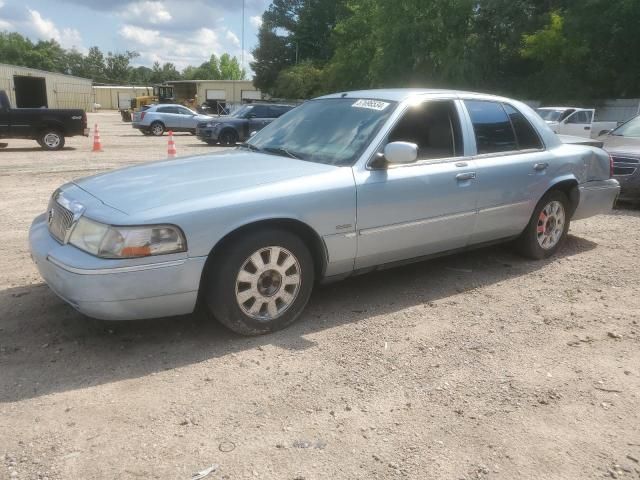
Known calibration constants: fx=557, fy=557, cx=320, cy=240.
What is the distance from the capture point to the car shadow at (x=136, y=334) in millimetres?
3250

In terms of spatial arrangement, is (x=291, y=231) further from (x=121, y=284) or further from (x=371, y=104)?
(x=371, y=104)

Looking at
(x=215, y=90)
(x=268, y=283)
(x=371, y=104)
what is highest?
(x=215, y=90)

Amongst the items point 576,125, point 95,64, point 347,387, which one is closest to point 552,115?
point 576,125

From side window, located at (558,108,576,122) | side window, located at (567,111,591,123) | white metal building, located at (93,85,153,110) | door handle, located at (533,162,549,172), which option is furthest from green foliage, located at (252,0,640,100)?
white metal building, located at (93,85,153,110)

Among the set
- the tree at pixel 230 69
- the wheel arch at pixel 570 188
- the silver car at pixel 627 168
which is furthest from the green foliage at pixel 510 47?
the tree at pixel 230 69

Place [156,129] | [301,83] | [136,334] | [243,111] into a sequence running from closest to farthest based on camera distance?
1. [136,334]
2. [243,111]
3. [156,129]
4. [301,83]

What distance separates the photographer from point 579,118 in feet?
64.2

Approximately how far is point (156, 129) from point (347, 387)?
81.8ft

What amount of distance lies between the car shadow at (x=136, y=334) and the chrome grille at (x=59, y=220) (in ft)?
2.20

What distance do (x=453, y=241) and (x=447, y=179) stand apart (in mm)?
556

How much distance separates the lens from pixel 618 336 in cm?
392

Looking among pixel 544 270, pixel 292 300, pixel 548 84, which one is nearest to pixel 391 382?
pixel 292 300

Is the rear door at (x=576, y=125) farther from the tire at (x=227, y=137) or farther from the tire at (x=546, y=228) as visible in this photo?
the tire at (x=546, y=228)

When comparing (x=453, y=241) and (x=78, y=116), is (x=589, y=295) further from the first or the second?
(x=78, y=116)
